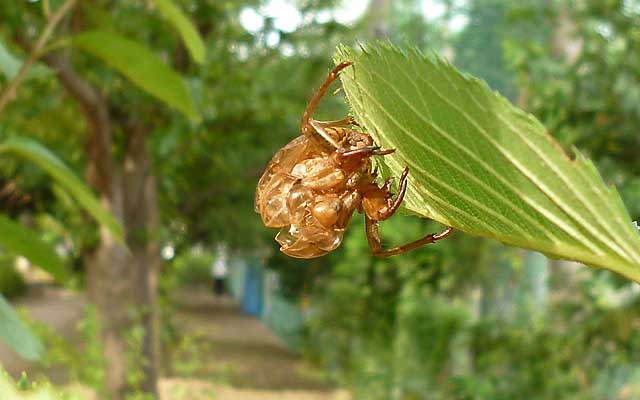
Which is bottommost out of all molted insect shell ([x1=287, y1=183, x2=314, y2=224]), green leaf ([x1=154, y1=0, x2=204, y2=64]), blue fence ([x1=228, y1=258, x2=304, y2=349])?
molted insect shell ([x1=287, y1=183, x2=314, y2=224])

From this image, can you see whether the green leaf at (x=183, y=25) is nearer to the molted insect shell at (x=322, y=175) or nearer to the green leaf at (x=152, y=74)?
the green leaf at (x=152, y=74)

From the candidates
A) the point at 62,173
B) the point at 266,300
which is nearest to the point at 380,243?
the point at 62,173

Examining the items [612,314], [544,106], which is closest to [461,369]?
[612,314]

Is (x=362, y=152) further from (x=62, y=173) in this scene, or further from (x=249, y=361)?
(x=249, y=361)

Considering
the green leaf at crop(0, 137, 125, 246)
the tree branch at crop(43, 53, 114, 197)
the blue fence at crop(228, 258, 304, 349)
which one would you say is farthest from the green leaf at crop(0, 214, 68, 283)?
the blue fence at crop(228, 258, 304, 349)

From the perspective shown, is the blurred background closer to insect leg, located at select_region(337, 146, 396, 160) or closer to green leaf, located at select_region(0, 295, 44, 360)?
green leaf, located at select_region(0, 295, 44, 360)

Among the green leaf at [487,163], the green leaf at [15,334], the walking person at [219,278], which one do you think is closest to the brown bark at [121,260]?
the green leaf at [15,334]

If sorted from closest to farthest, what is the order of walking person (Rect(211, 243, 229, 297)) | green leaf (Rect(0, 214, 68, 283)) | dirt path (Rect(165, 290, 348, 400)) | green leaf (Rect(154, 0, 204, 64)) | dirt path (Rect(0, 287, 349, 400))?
1. green leaf (Rect(0, 214, 68, 283))
2. green leaf (Rect(154, 0, 204, 64))
3. dirt path (Rect(0, 287, 349, 400))
4. dirt path (Rect(165, 290, 348, 400))
5. walking person (Rect(211, 243, 229, 297))
